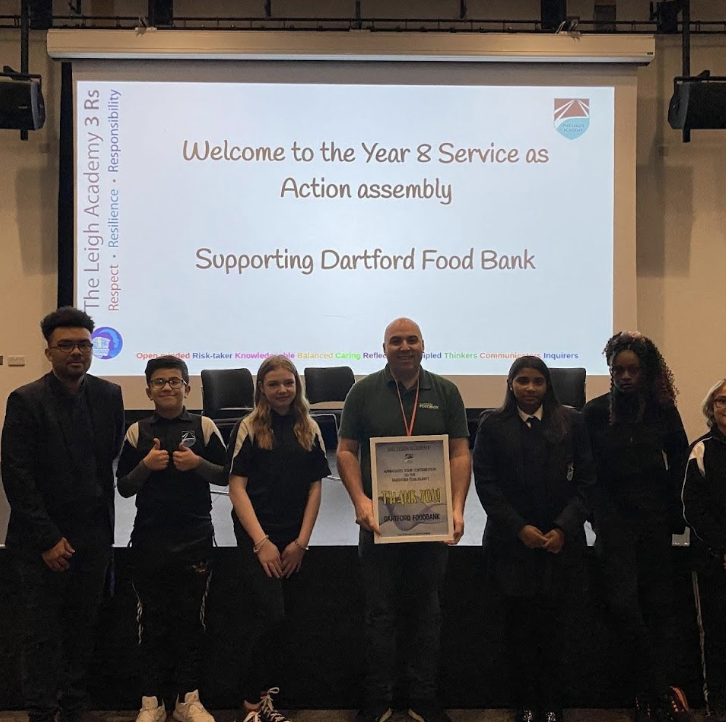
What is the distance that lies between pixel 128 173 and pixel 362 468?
13.0ft

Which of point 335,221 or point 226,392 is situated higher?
point 335,221

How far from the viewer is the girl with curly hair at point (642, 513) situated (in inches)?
97.7

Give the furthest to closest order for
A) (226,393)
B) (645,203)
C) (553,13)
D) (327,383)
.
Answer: (645,203), (553,13), (327,383), (226,393)

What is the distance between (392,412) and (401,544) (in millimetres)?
452

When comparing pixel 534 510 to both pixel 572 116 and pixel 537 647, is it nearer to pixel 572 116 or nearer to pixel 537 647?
pixel 537 647

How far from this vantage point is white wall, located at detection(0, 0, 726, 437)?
618 centimetres

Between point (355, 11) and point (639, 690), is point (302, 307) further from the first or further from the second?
point (639, 690)

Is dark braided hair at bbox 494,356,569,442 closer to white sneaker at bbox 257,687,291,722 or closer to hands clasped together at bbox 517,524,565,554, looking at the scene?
hands clasped together at bbox 517,524,565,554

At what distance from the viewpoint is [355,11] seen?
244 inches

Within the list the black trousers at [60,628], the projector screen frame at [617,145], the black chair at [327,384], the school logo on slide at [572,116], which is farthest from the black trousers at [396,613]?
the school logo on slide at [572,116]

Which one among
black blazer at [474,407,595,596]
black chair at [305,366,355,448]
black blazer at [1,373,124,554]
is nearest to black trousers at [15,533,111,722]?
black blazer at [1,373,124,554]

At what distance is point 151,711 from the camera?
2459mm

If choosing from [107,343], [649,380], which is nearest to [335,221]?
[107,343]

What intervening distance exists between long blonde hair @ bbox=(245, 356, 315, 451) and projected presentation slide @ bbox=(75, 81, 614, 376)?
10.3 feet
